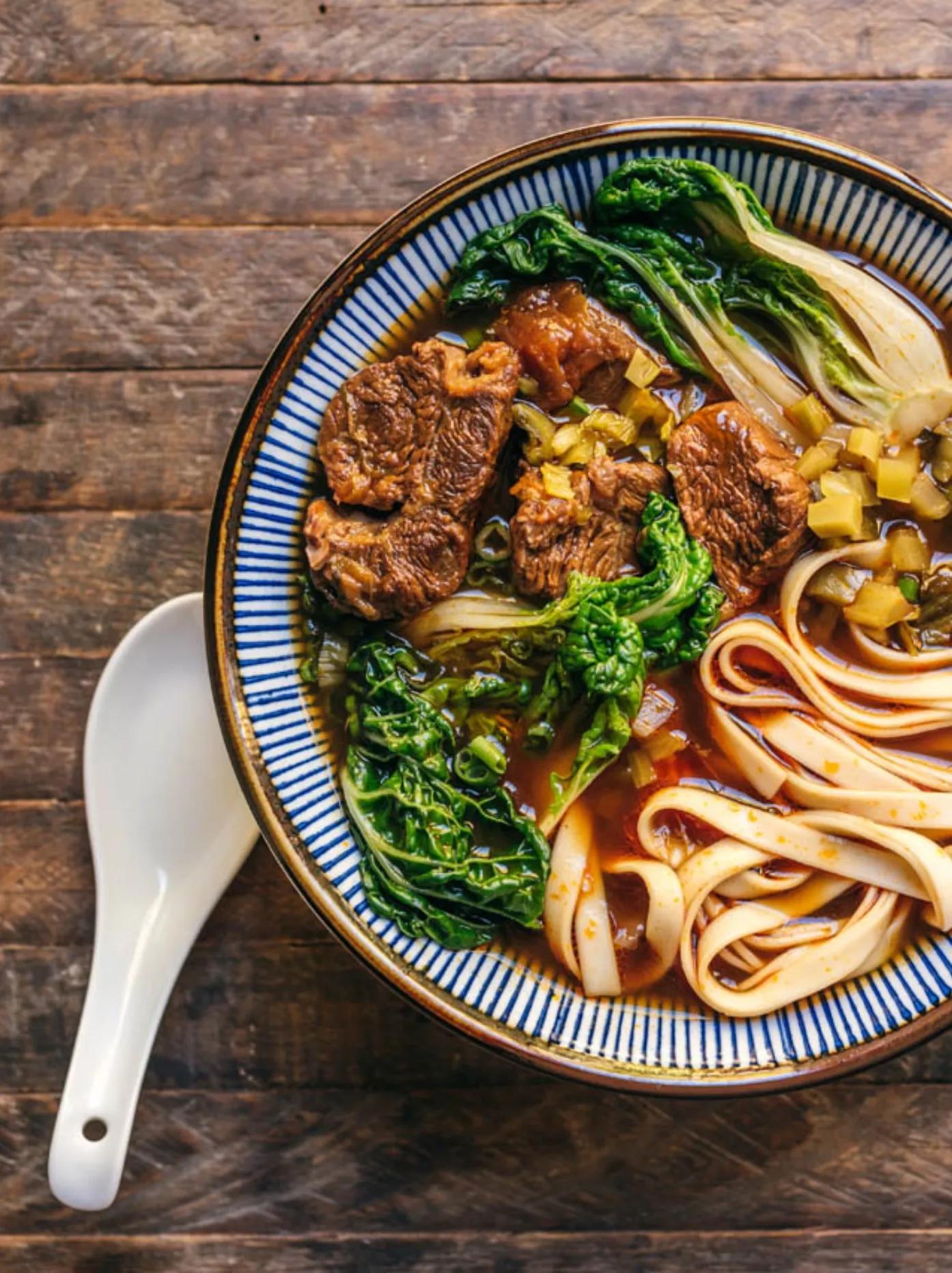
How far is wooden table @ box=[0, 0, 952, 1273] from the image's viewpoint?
3689mm

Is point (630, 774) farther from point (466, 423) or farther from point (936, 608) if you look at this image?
point (466, 423)

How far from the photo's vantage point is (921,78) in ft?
12.2

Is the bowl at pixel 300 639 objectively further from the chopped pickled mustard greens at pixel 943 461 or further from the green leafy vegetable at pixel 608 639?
the green leafy vegetable at pixel 608 639

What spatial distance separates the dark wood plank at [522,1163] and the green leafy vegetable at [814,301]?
7.15 feet

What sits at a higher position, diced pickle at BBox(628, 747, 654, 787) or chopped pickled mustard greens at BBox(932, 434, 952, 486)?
chopped pickled mustard greens at BBox(932, 434, 952, 486)

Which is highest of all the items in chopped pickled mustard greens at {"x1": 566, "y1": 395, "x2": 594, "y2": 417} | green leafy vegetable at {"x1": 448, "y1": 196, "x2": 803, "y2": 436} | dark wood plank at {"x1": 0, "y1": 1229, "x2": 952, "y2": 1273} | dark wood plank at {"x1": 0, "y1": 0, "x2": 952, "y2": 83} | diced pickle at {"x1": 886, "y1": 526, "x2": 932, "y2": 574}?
dark wood plank at {"x1": 0, "y1": 0, "x2": 952, "y2": 83}

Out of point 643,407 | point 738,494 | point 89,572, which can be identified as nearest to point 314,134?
point 643,407

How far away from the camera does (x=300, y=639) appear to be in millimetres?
3303

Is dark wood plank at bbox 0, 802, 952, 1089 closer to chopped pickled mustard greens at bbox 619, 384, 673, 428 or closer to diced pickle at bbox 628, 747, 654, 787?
diced pickle at bbox 628, 747, 654, 787

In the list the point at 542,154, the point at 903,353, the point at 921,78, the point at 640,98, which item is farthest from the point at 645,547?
the point at 921,78

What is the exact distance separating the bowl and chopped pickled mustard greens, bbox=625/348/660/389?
454 mm

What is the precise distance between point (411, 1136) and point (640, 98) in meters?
3.44

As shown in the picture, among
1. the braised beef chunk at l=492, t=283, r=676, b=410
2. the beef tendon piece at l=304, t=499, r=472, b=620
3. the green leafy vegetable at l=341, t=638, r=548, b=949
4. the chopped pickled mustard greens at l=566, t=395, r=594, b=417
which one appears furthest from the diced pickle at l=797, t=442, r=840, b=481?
the green leafy vegetable at l=341, t=638, r=548, b=949

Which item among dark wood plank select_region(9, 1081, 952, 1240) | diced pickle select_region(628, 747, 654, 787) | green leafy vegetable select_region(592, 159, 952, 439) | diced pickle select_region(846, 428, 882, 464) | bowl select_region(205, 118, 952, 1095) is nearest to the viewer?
bowl select_region(205, 118, 952, 1095)
